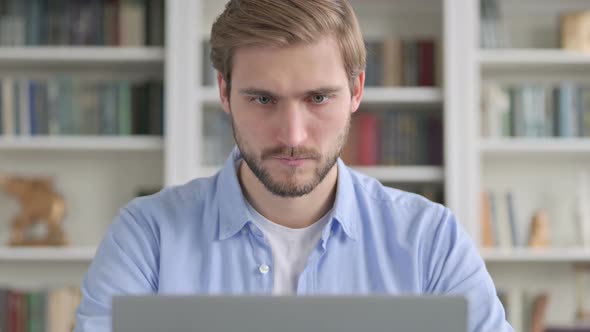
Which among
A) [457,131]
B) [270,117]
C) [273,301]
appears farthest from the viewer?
[457,131]

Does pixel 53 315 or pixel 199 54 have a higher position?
pixel 199 54

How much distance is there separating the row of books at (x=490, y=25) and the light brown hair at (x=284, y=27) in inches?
71.1

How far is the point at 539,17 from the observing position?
3.41 meters

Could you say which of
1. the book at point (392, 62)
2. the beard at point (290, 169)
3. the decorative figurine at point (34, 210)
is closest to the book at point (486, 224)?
the book at point (392, 62)

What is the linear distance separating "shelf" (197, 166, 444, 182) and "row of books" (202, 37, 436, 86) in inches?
13.0

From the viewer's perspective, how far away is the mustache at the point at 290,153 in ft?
4.76

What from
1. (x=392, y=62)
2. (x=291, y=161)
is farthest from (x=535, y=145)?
(x=291, y=161)

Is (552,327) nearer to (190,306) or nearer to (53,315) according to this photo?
(53,315)

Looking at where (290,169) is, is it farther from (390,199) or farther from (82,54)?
(82,54)

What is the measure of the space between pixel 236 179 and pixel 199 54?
170 cm

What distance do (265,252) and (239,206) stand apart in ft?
0.32

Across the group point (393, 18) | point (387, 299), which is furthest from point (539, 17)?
point (387, 299)

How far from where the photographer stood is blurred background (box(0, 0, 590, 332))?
317cm

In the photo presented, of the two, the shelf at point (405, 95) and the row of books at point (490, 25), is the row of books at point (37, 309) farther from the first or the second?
the row of books at point (490, 25)
